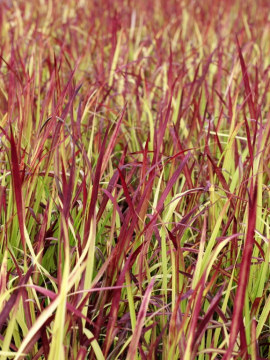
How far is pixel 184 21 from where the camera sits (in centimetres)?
275

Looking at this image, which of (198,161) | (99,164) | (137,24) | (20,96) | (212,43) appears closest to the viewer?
(99,164)

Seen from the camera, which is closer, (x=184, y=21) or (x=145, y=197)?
(x=145, y=197)

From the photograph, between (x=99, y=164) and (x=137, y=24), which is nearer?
(x=99, y=164)

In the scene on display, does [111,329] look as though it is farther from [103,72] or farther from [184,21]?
[184,21]

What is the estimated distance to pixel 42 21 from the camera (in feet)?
9.25

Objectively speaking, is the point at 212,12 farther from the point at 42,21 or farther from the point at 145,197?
the point at 145,197

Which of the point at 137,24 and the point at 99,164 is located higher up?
the point at 137,24

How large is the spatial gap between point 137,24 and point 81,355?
2.53m

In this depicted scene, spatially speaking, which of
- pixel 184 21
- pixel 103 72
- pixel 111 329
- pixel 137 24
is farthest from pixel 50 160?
pixel 137 24

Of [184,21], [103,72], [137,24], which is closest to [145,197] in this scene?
[103,72]

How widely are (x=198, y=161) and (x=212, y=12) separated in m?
1.71

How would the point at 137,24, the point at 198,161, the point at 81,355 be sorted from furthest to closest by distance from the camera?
the point at 137,24 → the point at 198,161 → the point at 81,355

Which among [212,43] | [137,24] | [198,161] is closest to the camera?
[198,161]

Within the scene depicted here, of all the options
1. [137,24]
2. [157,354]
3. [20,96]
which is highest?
[137,24]
